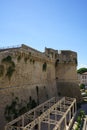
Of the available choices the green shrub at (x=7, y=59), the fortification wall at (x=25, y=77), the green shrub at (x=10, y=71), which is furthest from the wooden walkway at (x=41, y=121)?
the green shrub at (x=7, y=59)

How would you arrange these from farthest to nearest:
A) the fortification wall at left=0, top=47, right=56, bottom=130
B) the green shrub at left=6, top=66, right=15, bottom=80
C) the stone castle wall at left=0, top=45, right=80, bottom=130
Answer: the green shrub at left=6, top=66, right=15, bottom=80
the stone castle wall at left=0, top=45, right=80, bottom=130
the fortification wall at left=0, top=47, right=56, bottom=130

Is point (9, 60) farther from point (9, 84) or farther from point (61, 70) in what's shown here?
point (61, 70)

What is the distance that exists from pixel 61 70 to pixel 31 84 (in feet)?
35.7

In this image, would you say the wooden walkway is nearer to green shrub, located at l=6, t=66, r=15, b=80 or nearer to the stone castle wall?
the stone castle wall

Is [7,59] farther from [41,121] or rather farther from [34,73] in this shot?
[34,73]

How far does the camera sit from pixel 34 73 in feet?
67.7

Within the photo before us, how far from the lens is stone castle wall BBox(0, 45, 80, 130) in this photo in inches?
579

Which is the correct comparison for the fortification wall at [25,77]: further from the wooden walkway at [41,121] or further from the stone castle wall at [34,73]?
the wooden walkway at [41,121]

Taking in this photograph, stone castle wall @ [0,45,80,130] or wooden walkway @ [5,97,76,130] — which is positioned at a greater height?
stone castle wall @ [0,45,80,130]

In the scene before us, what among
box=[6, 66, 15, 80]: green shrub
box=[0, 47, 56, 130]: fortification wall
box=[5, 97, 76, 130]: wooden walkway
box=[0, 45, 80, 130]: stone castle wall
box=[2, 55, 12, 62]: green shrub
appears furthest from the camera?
box=[6, 66, 15, 80]: green shrub

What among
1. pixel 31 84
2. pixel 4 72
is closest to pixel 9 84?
pixel 4 72

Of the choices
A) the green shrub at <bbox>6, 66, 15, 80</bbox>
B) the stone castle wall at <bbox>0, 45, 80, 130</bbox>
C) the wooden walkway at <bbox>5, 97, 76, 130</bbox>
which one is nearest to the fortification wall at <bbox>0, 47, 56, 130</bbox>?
the stone castle wall at <bbox>0, 45, 80, 130</bbox>

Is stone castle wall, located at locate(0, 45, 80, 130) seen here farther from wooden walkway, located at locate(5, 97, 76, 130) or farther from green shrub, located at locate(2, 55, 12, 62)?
wooden walkway, located at locate(5, 97, 76, 130)

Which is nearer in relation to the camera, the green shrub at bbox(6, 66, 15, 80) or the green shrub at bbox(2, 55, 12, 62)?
the green shrub at bbox(2, 55, 12, 62)
